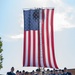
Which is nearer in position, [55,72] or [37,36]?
[37,36]

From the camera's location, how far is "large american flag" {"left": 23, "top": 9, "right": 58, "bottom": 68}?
2019 centimetres

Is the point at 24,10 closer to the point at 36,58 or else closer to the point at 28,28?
the point at 28,28

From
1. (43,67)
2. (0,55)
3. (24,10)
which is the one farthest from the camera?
(0,55)

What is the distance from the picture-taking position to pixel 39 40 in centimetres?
2038

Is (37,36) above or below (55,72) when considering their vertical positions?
above

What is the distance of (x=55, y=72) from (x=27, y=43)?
11.7 feet

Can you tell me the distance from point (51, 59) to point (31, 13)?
3240 millimetres

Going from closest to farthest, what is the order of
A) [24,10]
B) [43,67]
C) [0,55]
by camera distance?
[43,67], [24,10], [0,55]

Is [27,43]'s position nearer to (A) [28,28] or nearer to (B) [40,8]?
(A) [28,28]

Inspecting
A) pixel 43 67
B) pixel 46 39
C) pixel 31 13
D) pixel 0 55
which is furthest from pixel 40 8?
pixel 0 55

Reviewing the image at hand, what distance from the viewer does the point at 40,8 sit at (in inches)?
825

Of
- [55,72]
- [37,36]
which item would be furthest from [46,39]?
[55,72]

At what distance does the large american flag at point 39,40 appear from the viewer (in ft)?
66.2

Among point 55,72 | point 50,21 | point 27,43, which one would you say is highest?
point 50,21
